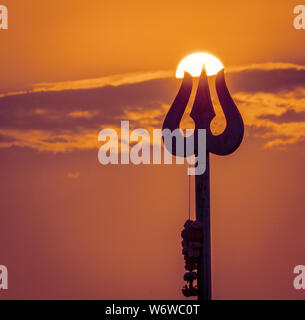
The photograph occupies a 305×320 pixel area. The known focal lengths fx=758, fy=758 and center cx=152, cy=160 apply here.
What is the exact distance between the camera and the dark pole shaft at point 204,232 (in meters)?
19.8

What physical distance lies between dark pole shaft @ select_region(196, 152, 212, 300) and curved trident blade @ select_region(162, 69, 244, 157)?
584 millimetres

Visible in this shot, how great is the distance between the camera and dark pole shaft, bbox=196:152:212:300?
1984cm

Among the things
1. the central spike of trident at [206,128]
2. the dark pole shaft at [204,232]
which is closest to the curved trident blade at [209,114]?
the central spike of trident at [206,128]

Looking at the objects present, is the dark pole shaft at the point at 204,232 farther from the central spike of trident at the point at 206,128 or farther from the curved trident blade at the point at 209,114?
the curved trident blade at the point at 209,114

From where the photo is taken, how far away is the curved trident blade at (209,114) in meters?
19.8

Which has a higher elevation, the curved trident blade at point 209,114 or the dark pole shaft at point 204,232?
the curved trident blade at point 209,114

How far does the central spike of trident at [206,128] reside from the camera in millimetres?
19812

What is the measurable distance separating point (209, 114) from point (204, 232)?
3.17 meters

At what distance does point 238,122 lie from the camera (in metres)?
19.8

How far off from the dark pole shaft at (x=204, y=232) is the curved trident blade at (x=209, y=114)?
58 centimetres

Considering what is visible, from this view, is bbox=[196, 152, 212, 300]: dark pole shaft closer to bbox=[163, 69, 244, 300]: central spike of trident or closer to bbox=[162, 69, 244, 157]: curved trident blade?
bbox=[163, 69, 244, 300]: central spike of trident
